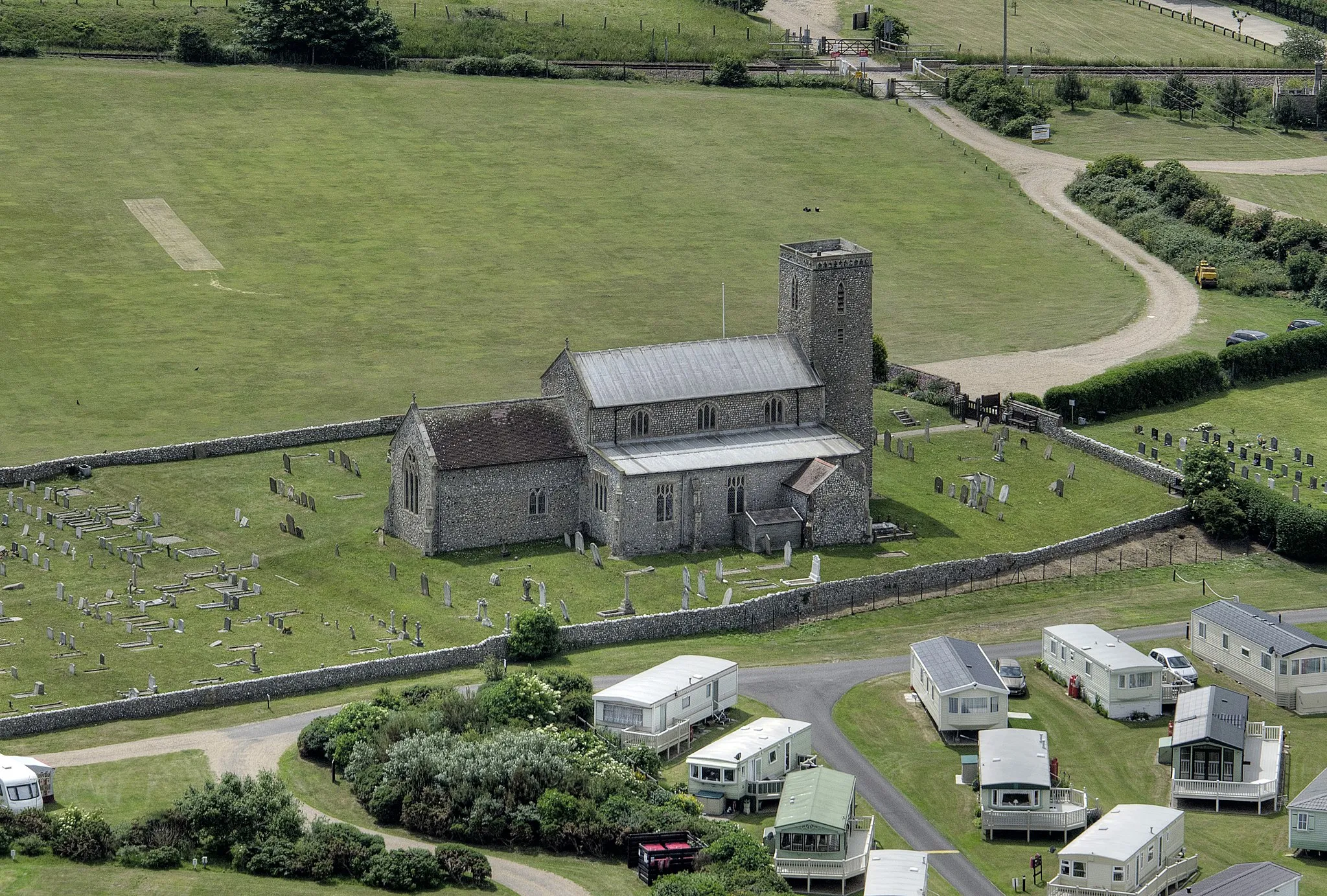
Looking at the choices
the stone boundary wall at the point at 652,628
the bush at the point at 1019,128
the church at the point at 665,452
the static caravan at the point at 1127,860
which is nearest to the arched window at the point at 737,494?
the church at the point at 665,452

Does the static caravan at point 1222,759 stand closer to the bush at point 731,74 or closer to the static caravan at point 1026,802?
the static caravan at point 1026,802

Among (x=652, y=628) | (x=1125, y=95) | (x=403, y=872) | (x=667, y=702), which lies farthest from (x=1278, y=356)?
(x=403, y=872)

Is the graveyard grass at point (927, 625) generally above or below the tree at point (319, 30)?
below

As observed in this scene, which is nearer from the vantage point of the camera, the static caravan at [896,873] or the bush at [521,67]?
the static caravan at [896,873]

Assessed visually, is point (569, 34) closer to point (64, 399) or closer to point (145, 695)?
point (64, 399)

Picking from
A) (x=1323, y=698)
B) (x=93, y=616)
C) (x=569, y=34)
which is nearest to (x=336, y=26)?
(x=569, y=34)

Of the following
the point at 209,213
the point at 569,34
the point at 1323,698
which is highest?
the point at 569,34
